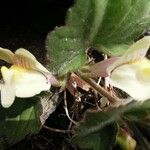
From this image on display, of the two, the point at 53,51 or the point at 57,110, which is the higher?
the point at 53,51

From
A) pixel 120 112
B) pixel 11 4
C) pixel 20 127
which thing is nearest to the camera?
pixel 120 112

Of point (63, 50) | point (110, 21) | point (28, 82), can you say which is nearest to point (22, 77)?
point (28, 82)

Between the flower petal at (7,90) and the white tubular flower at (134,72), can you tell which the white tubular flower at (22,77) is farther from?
the white tubular flower at (134,72)

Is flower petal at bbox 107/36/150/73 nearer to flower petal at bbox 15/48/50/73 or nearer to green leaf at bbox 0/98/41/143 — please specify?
flower petal at bbox 15/48/50/73

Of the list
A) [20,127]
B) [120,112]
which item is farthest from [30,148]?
[120,112]

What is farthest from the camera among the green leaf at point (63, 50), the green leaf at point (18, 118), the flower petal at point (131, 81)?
the green leaf at point (18, 118)

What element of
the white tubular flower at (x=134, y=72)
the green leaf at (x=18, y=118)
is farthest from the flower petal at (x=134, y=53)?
the green leaf at (x=18, y=118)

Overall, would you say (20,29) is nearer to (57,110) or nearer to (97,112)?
(57,110)
